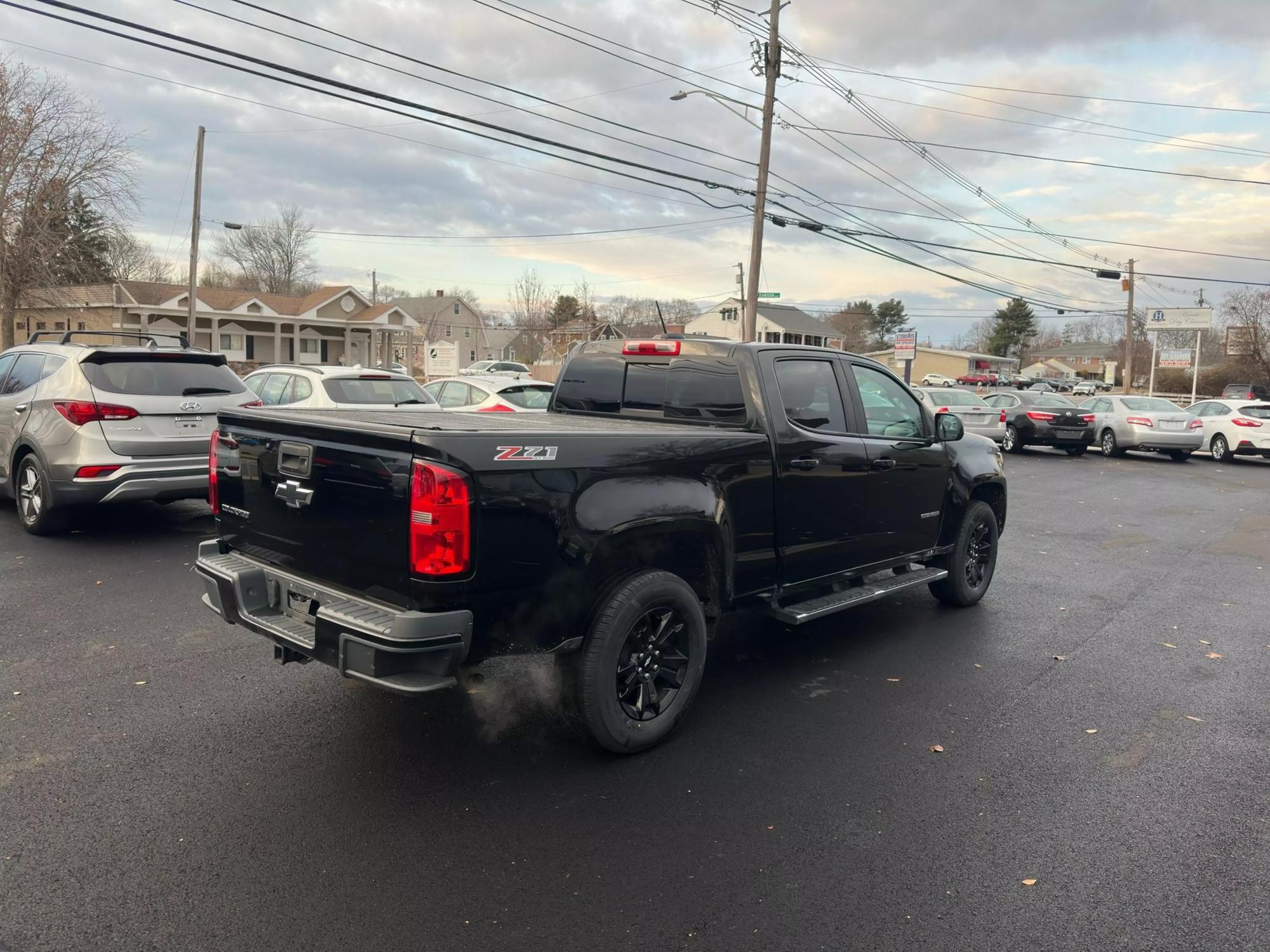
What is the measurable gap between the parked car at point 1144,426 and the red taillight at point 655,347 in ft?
61.9

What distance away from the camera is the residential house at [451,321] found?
8150 centimetres

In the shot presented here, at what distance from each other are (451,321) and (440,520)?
82929 mm

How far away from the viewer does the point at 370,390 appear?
980 cm

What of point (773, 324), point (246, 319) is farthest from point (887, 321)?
point (246, 319)

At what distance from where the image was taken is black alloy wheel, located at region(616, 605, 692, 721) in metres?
3.88

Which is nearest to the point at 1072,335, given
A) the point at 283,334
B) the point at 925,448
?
the point at 283,334

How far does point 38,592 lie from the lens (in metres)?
6.08

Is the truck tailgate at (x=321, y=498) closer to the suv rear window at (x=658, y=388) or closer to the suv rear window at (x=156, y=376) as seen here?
Result: the suv rear window at (x=658, y=388)

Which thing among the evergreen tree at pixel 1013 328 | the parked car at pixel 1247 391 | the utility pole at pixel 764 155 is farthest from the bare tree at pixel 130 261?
the evergreen tree at pixel 1013 328

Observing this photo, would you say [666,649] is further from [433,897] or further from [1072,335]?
[1072,335]

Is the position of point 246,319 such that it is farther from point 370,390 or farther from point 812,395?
point 812,395

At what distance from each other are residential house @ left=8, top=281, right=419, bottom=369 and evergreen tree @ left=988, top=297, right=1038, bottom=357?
237 feet

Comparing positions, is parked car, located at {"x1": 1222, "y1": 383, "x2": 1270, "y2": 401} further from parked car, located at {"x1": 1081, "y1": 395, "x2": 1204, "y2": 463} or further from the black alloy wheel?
the black alloy wheel

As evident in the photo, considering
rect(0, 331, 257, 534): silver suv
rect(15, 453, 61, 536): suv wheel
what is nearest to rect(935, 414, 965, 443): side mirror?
rect(0, 331, 257, 534): silver suv
